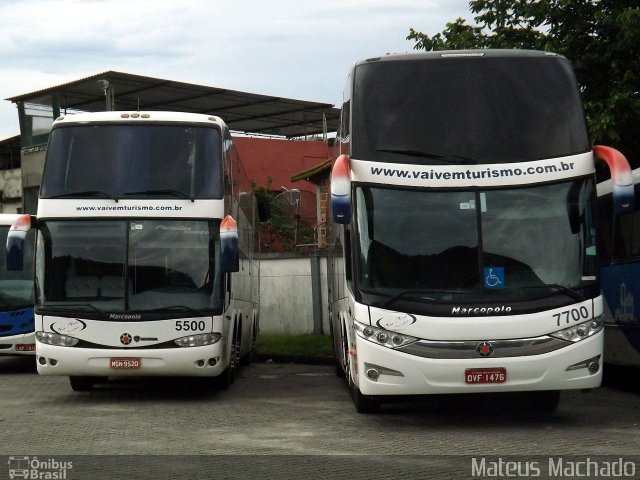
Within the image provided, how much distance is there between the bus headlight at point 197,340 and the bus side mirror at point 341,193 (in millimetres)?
3755

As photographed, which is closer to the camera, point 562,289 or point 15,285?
point 562,289

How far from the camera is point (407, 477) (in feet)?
28.4

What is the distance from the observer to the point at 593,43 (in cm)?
2011

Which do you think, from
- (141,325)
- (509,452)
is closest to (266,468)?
(509,452)

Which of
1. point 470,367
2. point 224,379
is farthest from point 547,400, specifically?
point 224,379

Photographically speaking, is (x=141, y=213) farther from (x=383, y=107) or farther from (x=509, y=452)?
(x=509, y=452)

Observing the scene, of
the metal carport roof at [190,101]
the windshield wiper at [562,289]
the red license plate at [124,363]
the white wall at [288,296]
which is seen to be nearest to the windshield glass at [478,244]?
the windshield wiper at [562,289]

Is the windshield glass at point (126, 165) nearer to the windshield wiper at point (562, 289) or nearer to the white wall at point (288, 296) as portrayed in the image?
the windshield wiper at point (562, 289)

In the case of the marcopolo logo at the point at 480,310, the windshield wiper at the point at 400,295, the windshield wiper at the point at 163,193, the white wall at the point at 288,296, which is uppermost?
the windshield wiper at the point at 163,193

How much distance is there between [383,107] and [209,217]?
371 centimetres

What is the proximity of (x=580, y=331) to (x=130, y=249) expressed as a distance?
6216mm

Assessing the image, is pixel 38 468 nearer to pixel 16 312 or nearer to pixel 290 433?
pixel 290 433

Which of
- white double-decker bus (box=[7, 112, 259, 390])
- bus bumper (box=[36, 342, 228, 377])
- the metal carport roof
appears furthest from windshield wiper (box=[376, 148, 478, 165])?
the metal carport roof

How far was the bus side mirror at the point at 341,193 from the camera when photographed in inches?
462
